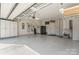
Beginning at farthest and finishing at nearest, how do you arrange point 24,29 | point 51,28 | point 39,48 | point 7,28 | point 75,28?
1. point 24,29
2. point 51,28
3. point 7,28
4. point 75,28
5. point 39,48

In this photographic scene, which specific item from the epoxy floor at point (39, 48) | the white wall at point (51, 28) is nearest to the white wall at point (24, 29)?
the white wall at point (51, 28)

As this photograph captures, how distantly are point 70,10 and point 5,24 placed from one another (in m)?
8.01

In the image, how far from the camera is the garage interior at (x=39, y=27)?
6309 mm

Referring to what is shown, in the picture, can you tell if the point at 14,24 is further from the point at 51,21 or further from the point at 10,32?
the point at 51,21

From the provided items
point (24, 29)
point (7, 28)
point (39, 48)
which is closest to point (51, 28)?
point (24, 29)

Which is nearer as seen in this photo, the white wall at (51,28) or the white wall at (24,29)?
the white wall at (24,29)

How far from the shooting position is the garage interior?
631 centimetres

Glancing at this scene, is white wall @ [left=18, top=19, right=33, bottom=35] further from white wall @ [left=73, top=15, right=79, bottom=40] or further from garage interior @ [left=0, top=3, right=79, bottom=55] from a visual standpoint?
white wall @ [left=73, top=15, right=79, bottom=40]

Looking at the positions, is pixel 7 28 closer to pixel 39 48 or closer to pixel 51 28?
pixel 39 48

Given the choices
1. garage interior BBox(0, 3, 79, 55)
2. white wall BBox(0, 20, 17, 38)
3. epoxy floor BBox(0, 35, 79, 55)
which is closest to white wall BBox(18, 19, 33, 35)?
garage interior BBox(0, 3, 79, 55)

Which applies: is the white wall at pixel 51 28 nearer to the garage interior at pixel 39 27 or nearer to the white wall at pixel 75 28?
the garage interior at pixel 39 27

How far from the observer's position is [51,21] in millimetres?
16516

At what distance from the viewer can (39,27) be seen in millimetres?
19516
